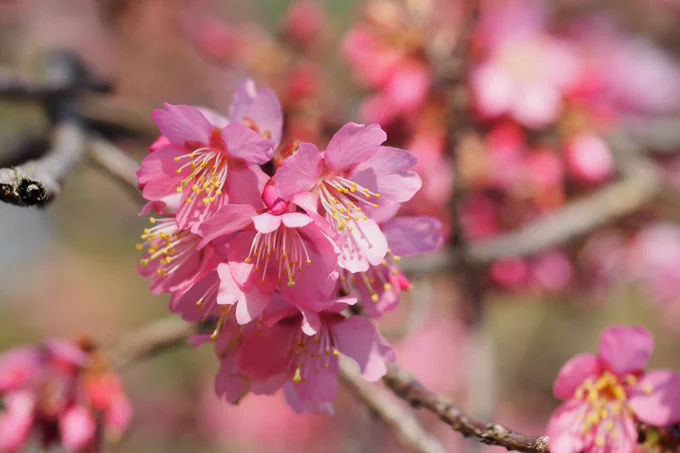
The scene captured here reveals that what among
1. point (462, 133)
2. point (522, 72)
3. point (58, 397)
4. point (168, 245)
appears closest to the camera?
point (168, 245)

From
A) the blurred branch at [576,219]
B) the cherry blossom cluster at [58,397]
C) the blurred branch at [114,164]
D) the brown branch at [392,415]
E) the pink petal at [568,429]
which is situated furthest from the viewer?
the blurred branch at [576,219]

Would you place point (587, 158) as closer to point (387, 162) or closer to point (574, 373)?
point (574, 373)

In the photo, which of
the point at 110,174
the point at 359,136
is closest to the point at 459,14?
the point at 110,174

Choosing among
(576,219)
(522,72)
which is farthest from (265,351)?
(522,72)

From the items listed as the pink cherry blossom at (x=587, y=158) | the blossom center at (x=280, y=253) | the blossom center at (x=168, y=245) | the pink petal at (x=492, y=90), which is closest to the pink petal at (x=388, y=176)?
the blossom center at (x=280, y=253)

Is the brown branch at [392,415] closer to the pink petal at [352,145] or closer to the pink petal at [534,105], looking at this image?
the pink petal at [352,145]

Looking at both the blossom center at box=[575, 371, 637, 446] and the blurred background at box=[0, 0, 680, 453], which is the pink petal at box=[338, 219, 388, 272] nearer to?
the blossom center at box=[575, 371, 637, 446]
